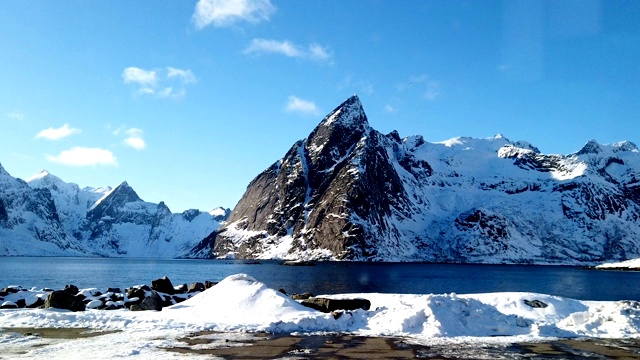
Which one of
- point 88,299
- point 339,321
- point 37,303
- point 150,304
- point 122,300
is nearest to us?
point 339,321

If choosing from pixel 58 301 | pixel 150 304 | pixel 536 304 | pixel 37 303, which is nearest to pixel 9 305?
pixel 37 303

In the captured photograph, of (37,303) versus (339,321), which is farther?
(37,303)

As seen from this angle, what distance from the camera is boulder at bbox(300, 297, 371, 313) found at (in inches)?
1323

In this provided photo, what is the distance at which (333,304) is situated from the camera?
111 feet

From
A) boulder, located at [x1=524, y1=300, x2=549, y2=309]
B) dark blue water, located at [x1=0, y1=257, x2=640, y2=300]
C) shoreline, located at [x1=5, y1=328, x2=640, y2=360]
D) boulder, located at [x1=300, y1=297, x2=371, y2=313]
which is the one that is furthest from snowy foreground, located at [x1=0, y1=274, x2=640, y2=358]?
dark blue water, located at [x1=0, y1=257, x2=640, y2=300]

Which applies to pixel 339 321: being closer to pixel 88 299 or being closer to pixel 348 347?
pixel 348 347

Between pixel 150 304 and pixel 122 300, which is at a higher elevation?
pixel 150 304

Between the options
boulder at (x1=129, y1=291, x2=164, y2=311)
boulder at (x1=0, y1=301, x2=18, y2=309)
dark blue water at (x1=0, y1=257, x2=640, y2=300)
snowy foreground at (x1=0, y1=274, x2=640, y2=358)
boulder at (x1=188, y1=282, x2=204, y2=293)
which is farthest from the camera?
dark blue water at (x1=0, y1=257, x2=640, y2=300)

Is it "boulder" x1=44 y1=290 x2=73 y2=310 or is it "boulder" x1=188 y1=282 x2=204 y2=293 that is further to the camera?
"boulder" x1=188 y1=282 x2=204 y2=293

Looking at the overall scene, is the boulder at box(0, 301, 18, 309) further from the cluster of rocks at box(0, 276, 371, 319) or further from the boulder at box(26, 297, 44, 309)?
the boulder at box(26, 297, 44, 309)

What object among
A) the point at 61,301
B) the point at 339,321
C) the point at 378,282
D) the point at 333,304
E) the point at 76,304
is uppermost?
the point at 333,304

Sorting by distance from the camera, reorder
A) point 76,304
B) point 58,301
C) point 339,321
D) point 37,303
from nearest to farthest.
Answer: point 339,321
point 58,301
point 76,304
point 37,303

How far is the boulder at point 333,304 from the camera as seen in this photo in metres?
33.6

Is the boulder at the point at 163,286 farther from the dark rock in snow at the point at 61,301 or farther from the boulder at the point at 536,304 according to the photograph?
the boulder at the point at 536,304
